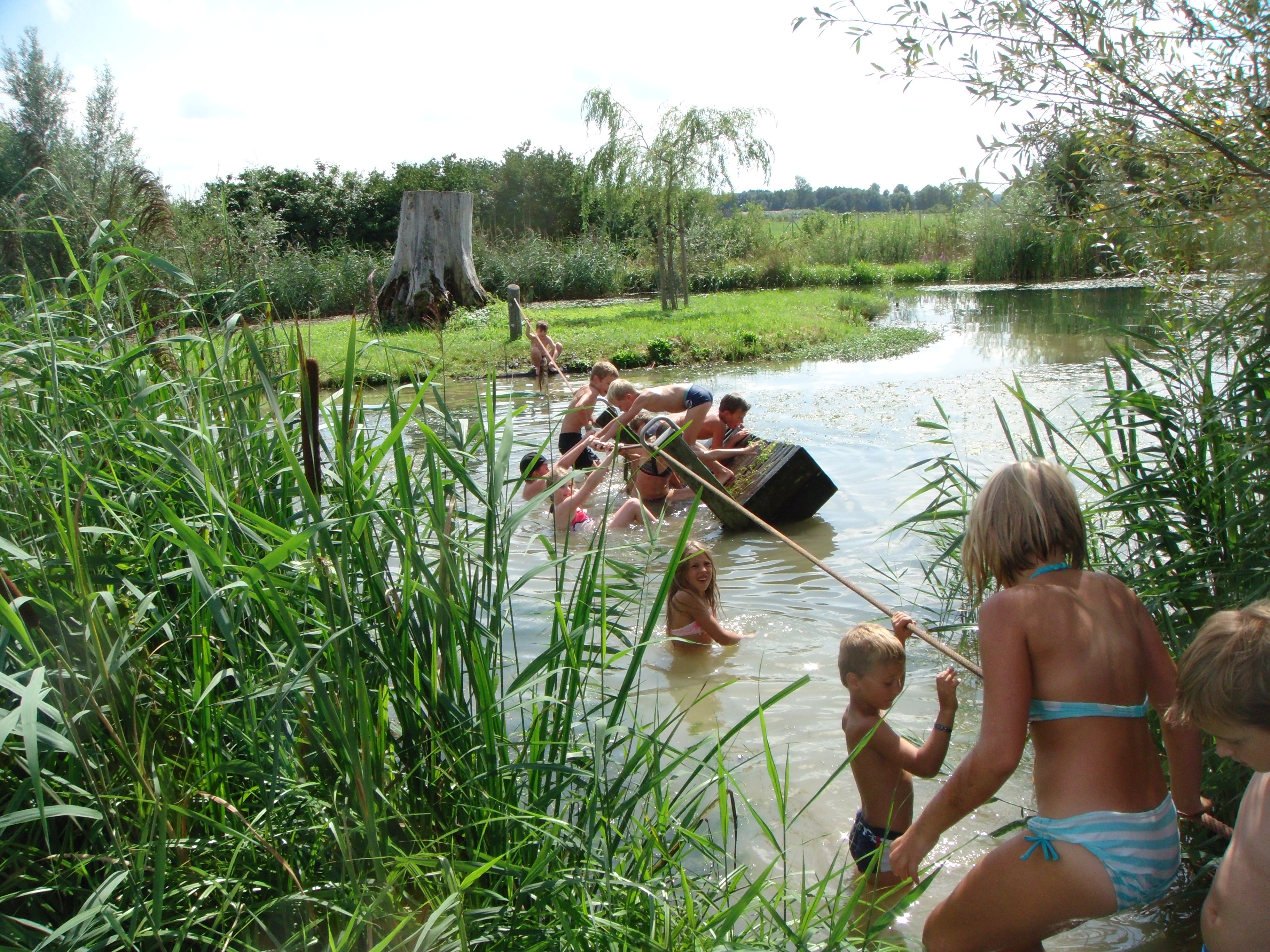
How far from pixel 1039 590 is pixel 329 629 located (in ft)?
5.44

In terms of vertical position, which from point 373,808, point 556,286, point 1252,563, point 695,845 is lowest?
point 695,845

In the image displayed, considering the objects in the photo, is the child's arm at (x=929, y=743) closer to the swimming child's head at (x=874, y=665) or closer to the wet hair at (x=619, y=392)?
the swimming child's head at (x=874, y=665)

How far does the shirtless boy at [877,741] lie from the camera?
2916 mm

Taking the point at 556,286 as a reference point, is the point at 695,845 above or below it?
below

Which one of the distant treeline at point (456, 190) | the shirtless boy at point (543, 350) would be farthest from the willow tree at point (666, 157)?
the shirtless boy at point (543, 350)

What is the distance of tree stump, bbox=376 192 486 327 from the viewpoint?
1994 centimetres

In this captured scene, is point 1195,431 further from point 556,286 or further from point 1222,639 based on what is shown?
point 556,286

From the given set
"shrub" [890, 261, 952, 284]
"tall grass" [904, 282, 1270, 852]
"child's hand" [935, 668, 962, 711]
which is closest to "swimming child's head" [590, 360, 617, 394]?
"tall grass" [904, 282, 1270, 852]

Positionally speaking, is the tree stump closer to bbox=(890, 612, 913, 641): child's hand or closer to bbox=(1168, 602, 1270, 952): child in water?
bbox=(890, 612, 913, 641): child's hand

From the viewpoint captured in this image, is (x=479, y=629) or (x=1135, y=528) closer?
(x=479, y=629)

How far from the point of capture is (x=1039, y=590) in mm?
2145

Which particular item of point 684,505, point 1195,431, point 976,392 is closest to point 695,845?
point 1195,431

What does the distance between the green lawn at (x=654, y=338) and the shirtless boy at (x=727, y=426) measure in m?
5.48

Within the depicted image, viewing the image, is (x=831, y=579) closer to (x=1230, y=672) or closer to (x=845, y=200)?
(x=1230, y=672)
